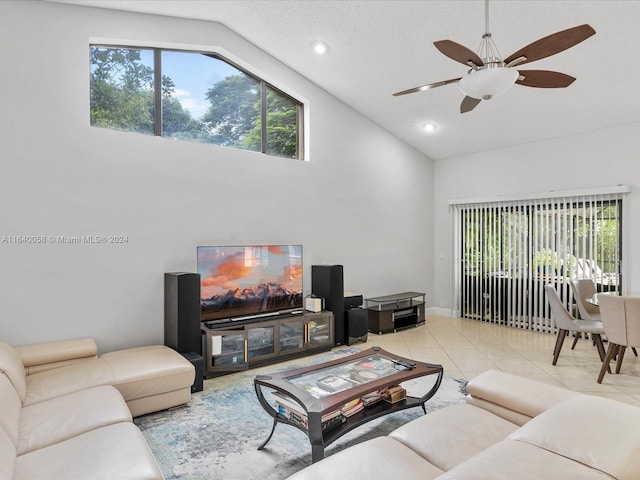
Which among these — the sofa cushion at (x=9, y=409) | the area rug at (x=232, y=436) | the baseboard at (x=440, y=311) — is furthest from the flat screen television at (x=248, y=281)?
the baseboard at (x=440, y=311)

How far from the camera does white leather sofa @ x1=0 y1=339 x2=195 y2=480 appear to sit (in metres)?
1.73

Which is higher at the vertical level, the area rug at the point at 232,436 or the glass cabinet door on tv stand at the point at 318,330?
the glass cabinet door on tv stand at the point at 318,330

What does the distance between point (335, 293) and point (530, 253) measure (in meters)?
3.23

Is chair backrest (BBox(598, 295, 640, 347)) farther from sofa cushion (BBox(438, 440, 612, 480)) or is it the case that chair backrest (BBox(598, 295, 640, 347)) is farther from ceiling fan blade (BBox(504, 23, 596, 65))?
sofa cushion (BBox(438, 440, 612, 480))

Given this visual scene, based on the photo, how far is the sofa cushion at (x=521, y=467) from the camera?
1228mm

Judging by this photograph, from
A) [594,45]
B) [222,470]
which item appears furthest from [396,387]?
[594,45]

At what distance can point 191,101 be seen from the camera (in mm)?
4438

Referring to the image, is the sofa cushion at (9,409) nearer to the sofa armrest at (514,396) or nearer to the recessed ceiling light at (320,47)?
the sofa armrest at (514,396)

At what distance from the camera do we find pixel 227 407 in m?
3.20

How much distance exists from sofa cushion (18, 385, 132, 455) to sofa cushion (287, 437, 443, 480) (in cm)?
132

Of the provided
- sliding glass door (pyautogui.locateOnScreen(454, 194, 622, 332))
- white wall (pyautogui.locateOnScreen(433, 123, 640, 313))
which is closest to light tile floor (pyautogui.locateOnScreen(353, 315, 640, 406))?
sliding glass door (pyautogui.locateOnScreen(454, 194, 622, 332))

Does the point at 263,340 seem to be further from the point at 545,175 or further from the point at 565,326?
the point at 545,175

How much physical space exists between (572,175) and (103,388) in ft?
20.3

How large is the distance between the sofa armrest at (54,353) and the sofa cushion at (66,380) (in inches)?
3.4
